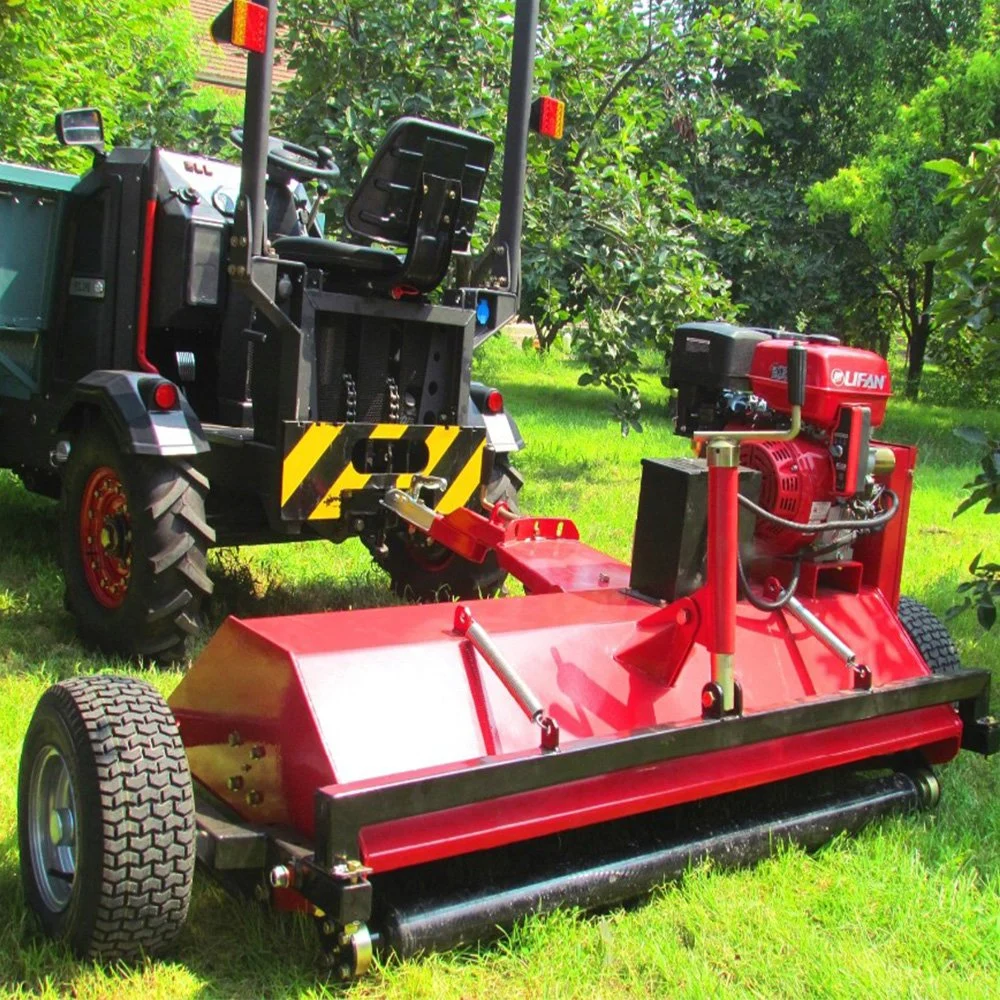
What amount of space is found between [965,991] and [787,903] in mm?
451

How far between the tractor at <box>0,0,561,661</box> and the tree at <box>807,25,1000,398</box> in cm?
954

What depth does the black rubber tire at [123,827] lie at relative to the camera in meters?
2.49

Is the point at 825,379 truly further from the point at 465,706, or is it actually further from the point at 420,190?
the point at 420,190

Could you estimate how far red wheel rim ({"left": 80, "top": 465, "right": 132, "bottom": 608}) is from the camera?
15.3ft

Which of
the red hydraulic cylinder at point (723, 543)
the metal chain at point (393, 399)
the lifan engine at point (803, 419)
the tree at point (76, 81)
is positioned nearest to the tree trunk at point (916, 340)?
the tree at point (76, 81)

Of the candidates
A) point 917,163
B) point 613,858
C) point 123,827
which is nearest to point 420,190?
point 613,858

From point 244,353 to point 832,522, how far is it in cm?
269

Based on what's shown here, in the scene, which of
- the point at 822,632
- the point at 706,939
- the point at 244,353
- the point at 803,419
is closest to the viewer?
the point at 706,939

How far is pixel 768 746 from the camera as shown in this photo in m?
3.15

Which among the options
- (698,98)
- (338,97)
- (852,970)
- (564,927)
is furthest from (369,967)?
(698,98)

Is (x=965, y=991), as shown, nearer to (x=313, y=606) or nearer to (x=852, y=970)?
(x=852, y=970)

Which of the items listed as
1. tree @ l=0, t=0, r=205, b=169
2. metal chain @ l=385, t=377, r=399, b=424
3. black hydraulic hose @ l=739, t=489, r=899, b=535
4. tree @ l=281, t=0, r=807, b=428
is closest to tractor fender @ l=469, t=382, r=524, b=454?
metal chain @ l=385, t=377, r=399, b=424

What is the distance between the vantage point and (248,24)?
384 centimetres

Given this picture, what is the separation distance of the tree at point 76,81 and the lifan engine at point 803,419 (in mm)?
5039
